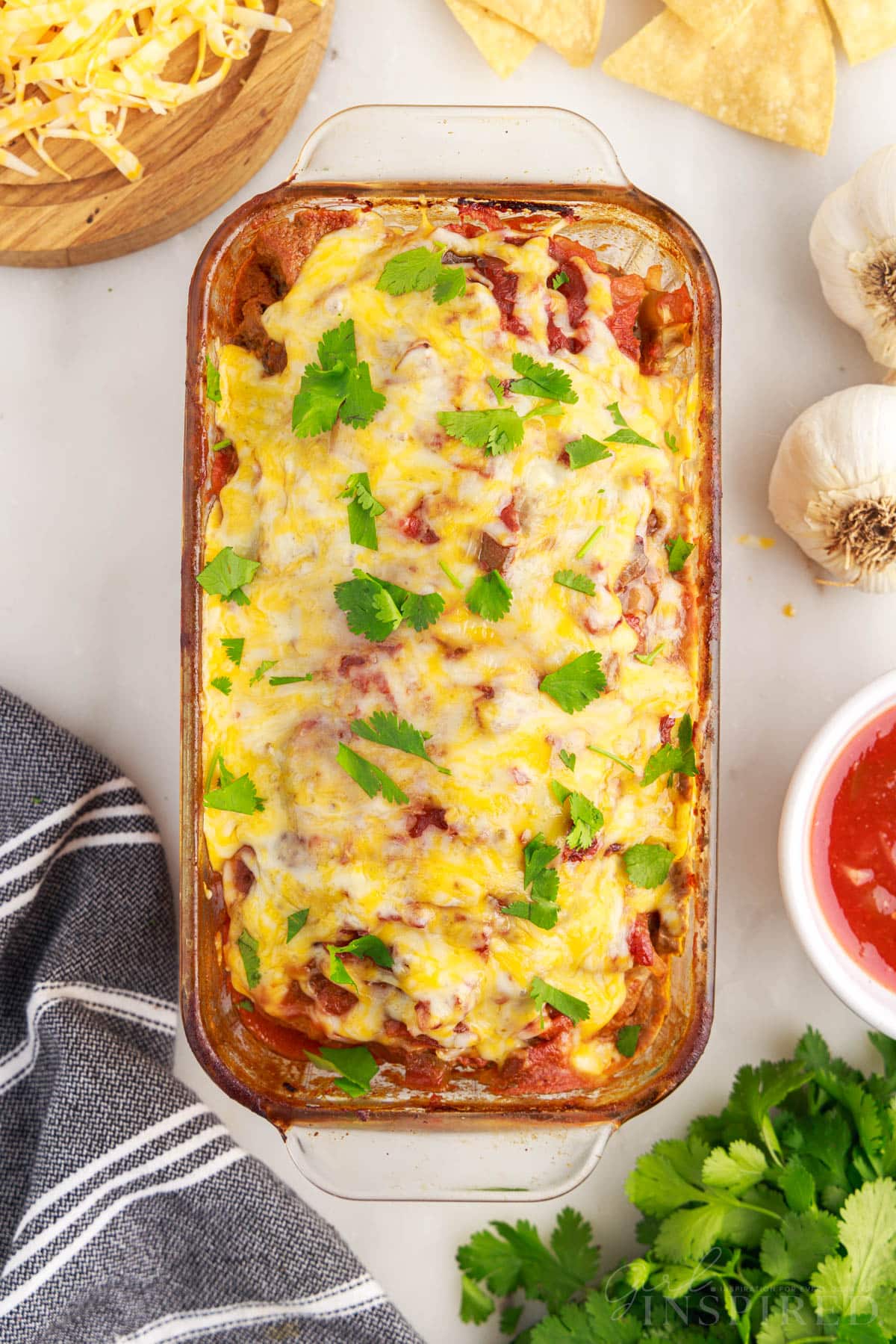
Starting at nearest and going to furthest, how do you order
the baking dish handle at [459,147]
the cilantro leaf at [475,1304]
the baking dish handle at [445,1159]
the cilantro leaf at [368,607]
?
1. the cilantro leaf at [368,607]
2. the baking dish handle at [445,1159]
3. the baking dish handle at [459,147]
4. the cilantro leaf at [475,1304]

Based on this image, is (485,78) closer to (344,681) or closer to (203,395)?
(203,395)

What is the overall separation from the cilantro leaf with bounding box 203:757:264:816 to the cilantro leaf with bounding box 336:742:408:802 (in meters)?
0.17

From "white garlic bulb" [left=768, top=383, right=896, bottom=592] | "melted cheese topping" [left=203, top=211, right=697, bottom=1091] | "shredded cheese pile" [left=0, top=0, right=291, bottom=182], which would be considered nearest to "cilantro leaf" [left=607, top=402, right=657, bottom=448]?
"melted cheese topping" [left=203, top=211, right=697, bottom=1091]

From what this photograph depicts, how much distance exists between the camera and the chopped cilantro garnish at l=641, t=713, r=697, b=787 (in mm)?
1897

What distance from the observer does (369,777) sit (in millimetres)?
1783

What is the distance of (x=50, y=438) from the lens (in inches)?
95.4

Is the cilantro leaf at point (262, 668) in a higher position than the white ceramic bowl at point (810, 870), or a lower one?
higher

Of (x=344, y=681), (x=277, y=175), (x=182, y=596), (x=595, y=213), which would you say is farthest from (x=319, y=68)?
(x=344, y=681)

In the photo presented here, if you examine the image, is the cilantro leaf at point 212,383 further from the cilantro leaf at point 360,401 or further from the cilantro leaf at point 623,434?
the cilantro leaf at point 623,434

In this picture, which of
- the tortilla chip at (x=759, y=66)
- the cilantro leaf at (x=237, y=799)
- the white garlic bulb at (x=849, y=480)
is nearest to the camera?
the cilantro leaf at (x=237, y=799)

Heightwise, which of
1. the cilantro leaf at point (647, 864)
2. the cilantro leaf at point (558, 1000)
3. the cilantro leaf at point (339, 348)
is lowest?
the cilantro leaf at point (558, 1000)

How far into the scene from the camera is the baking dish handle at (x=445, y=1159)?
196 centimetres

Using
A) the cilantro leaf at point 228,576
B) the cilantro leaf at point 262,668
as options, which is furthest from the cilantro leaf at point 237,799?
the cilantro leaf at point 228,576

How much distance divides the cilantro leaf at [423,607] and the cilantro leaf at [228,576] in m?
0.27
